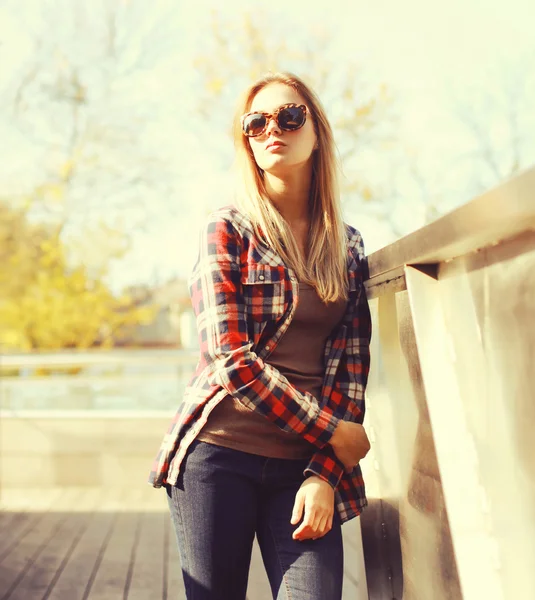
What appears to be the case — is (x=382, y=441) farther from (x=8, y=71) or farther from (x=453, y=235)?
(x=8, y=71)

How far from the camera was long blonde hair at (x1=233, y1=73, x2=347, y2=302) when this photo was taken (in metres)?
1.75

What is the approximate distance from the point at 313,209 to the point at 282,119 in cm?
24

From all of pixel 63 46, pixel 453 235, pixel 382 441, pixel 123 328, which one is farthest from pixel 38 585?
pixel 63 46

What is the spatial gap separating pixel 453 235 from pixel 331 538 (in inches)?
30.9

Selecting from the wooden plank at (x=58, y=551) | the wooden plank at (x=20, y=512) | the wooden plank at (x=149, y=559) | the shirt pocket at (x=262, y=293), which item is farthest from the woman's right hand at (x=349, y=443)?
the wooden plank at (x=20, y=512)

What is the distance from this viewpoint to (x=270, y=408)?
5.16 feet

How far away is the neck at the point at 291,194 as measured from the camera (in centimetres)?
188

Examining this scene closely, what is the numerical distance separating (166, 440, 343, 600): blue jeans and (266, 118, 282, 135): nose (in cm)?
75

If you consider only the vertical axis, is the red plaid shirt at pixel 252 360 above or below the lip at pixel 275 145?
below

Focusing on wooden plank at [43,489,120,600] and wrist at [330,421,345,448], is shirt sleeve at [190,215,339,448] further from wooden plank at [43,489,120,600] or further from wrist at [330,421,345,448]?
wooden plank at [43,489,120,600]

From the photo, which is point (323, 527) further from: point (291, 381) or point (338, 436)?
point (291, 381)

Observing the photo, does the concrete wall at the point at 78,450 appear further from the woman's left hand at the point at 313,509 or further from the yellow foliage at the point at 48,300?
the yellow foliage at the point at 48,300

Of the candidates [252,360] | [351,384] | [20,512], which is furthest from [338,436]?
[20,512]

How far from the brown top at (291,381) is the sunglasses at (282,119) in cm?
40
